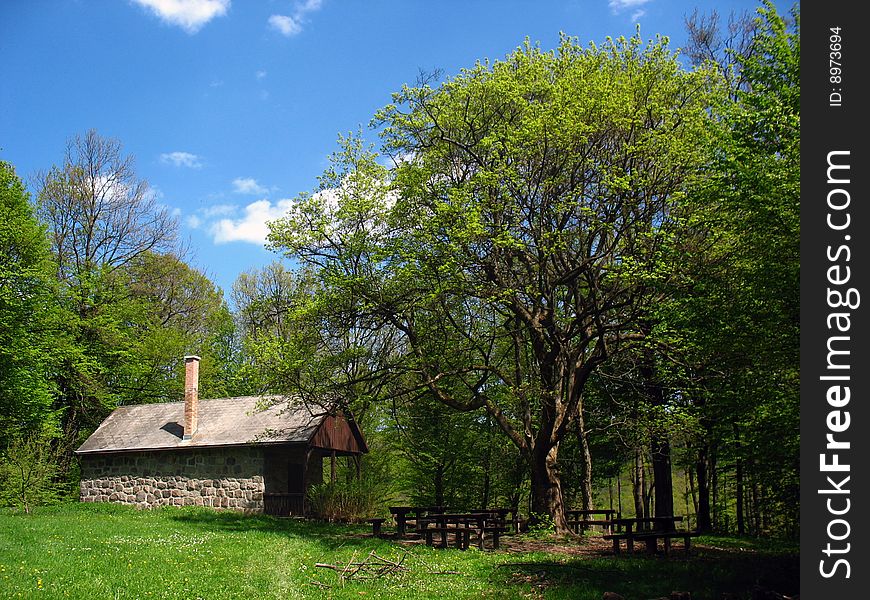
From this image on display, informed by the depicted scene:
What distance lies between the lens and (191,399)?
25656 millimetres

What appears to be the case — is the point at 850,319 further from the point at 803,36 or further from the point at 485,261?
the point at 485,261

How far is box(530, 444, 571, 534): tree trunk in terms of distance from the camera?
17906 mm

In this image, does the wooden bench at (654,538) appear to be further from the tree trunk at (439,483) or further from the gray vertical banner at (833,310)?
the tree trunk at (439,483)

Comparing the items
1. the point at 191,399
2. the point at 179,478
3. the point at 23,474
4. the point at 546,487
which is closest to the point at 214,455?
the point at 179,478

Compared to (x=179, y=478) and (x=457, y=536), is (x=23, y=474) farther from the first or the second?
(x=457, y=536)

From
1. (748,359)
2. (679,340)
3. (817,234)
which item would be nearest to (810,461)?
(817,234)

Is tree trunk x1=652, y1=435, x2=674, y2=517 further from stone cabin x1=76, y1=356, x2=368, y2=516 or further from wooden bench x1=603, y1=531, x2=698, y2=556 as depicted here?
stone cabin x1=76, y1=356, x2=368, y2=516

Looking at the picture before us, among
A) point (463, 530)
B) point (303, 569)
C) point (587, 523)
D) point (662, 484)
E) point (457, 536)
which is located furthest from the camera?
point (662, 484)

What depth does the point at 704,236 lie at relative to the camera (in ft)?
52.1

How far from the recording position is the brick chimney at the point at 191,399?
83.1 ft

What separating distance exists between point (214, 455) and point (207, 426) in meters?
1.52

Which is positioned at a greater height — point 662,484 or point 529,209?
point 529,209

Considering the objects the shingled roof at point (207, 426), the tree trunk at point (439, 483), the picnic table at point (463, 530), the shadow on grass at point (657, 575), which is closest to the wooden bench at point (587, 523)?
the picnic table at point (463, 530)

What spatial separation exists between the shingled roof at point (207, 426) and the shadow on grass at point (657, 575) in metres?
12.7
